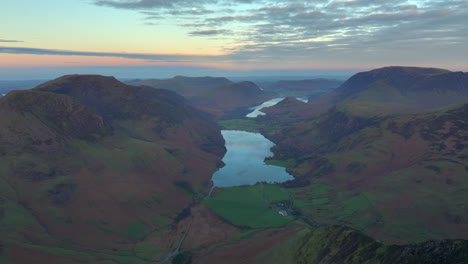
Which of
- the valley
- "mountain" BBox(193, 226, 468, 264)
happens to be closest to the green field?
the valley

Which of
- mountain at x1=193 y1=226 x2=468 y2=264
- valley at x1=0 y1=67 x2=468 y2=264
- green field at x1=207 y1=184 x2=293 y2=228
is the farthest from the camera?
green field at x1=207 y1=184 x2=293 y2=228

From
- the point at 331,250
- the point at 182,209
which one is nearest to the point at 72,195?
the point at 182,209

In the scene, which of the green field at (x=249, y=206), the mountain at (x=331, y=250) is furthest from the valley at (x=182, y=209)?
the green field at (x=249, y=206)

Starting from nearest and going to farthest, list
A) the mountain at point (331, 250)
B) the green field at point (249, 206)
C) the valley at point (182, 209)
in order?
the mountain at point (331, 250), the valley at point (182, 209), the green field at point (249, 206)

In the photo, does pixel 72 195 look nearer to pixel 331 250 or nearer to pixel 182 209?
pixel 182 209

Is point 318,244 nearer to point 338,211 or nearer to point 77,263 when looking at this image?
point 338,211

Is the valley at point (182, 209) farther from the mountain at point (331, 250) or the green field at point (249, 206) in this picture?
the green field at point (249, 206)

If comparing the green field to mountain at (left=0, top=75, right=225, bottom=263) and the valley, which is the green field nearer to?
the valley

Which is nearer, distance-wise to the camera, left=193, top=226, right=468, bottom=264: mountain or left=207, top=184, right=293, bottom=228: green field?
left=193, top=226, right=468, bottom=264: mountain

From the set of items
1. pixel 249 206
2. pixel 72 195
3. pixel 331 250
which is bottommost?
pixel 249 206
